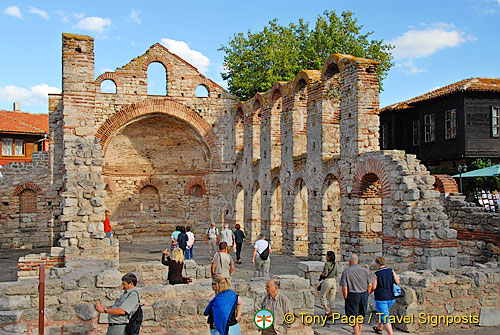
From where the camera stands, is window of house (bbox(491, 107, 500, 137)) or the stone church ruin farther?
window of house (bbox(491, 107, 500, 137))

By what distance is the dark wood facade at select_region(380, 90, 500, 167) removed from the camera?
24.5 m

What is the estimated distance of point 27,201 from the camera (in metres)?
21.9

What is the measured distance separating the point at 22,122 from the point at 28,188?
13.4 meters

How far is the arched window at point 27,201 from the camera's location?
2178cm

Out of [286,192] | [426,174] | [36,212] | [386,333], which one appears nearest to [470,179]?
[286,192]

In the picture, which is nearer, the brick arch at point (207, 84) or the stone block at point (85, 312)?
the stone block at point (85, 312)

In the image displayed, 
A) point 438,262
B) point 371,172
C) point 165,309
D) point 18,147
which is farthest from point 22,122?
point 438,262

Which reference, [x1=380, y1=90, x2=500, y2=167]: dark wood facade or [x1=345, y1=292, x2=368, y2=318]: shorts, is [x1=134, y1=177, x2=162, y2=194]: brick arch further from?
[x1=345, y1=292, x2=368, y2=318]: shorts

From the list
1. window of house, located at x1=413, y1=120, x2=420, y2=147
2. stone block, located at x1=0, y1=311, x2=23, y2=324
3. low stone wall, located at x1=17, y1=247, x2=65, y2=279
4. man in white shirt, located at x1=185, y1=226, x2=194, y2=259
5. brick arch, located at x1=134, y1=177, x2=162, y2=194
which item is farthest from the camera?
window of house, located at x1=413, y1=120, x2=420, y2=147

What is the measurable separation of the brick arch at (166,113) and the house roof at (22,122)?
519 inches

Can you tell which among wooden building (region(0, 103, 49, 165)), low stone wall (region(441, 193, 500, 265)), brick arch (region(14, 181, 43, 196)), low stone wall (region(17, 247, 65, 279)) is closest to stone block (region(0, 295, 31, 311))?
low stone wall (region(17, 247, 65, 279))

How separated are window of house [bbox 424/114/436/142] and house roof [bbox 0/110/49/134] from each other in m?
24.5

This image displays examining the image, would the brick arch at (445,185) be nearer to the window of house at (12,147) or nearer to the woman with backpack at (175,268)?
the woman with backpack at (175,268)

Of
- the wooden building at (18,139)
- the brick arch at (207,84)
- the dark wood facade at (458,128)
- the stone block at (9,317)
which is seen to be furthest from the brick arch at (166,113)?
the stone block at (9,317)
